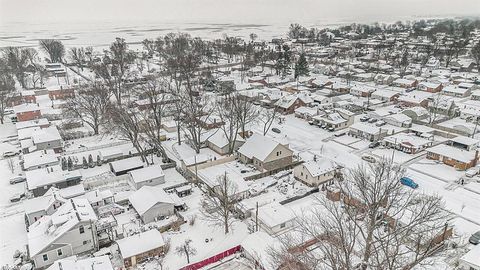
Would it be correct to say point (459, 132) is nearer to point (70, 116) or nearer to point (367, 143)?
point (367, 143)

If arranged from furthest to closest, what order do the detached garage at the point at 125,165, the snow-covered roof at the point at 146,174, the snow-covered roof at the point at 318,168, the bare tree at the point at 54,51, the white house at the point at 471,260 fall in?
the bare tree at the point at 54,51 < the detached garage at the point at 125,165 < the snow-covered roof at the point at 146,174 < the snow-covered roof at the point at 318,168 < the white house at the point at 471,260

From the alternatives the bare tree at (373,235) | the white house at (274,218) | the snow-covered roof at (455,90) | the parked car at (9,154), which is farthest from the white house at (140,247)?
the snow-covered roof at (455,90)

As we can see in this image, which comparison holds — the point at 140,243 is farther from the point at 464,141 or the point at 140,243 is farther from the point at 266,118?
the point at 464,141

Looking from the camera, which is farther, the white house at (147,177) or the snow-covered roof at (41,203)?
the white house at (147,177)

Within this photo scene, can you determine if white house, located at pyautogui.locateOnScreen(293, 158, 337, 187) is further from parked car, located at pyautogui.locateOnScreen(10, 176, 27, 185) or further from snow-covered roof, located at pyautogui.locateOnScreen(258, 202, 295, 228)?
parked car, located at pyautogui.locateOnScreen(10, 176, 27, 185)

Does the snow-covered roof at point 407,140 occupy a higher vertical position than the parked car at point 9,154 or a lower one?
lower

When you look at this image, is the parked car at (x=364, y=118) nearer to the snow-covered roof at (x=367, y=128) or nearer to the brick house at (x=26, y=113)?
the snow-covered roof at (x=367, y=128)

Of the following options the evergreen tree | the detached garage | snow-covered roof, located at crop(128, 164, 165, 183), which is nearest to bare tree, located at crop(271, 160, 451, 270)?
snow-covered roof, located at crop(128, 164, 165, 183)
